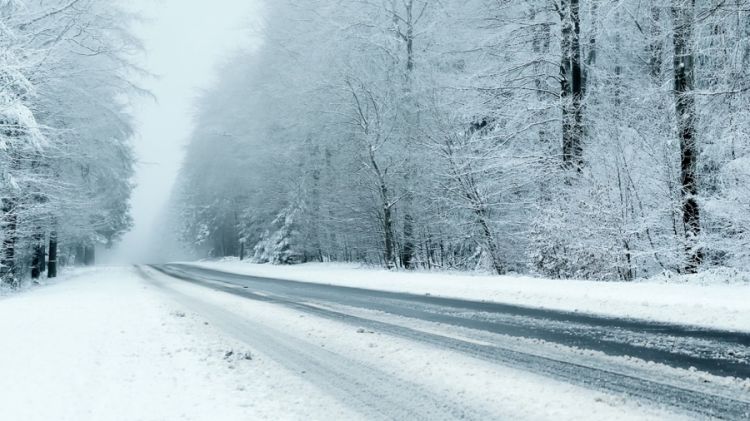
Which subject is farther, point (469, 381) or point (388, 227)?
point (388, 227)

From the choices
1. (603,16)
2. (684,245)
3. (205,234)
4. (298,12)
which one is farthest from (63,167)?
(205,234)

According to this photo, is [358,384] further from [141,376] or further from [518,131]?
[518,131]

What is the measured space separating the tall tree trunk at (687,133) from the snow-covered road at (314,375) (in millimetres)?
6623

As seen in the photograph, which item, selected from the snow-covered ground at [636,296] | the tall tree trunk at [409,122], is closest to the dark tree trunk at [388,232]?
the tall tree trunk at [409,122]

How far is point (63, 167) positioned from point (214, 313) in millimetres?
18846

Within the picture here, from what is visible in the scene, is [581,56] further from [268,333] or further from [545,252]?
[268,333]

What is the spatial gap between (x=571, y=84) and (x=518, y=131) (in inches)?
73.5

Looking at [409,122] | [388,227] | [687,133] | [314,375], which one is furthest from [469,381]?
[409,122]

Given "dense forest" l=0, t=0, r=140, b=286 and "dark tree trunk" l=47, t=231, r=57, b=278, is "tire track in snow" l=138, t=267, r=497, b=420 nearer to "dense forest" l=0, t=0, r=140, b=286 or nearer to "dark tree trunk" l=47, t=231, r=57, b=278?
"dense forest" l=0, t=0, r=140, b=286

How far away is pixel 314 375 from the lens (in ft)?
14.4

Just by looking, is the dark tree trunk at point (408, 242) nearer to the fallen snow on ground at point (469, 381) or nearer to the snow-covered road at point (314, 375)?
the snow-covered road at point (314, 375)

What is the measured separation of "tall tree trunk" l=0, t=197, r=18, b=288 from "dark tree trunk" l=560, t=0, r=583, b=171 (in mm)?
16702

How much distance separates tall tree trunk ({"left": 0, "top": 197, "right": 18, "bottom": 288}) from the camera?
17.5m

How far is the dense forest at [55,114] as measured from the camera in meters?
11.6
